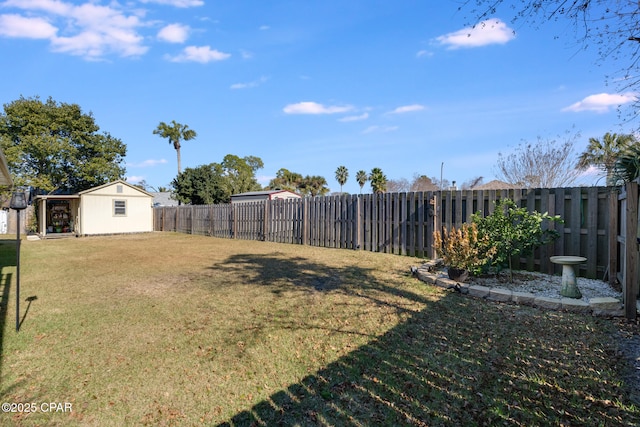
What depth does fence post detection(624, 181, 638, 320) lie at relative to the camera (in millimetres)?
3490

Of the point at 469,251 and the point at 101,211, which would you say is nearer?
the point at 469,251

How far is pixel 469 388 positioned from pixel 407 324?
1.27 meters

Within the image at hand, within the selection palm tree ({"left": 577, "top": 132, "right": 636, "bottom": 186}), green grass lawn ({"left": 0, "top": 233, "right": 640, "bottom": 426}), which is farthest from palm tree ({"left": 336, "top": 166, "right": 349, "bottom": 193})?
green grass lawn ({"left": 0, "top": 233, "right": 640, "bottom": 426})

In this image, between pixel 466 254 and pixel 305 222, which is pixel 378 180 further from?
pixel 466 254

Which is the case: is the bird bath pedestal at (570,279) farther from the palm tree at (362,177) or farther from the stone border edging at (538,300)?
the palm tree at (362,177)

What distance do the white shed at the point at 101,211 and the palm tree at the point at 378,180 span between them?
71.5 feet

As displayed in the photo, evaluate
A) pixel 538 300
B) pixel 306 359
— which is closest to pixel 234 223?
pixel 306 359

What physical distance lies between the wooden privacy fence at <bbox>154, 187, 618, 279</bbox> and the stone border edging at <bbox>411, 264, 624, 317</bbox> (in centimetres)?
172

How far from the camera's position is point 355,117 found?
806 inches

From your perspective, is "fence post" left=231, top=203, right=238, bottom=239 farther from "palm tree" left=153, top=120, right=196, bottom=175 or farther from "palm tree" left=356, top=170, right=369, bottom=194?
"palm tree" left=356, top=170, right=369, bottom=194

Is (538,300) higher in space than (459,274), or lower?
lower

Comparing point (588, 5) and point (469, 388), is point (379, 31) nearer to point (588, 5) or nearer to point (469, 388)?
point (588, 5)

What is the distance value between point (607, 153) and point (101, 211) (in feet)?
90.5

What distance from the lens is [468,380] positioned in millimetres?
2443
